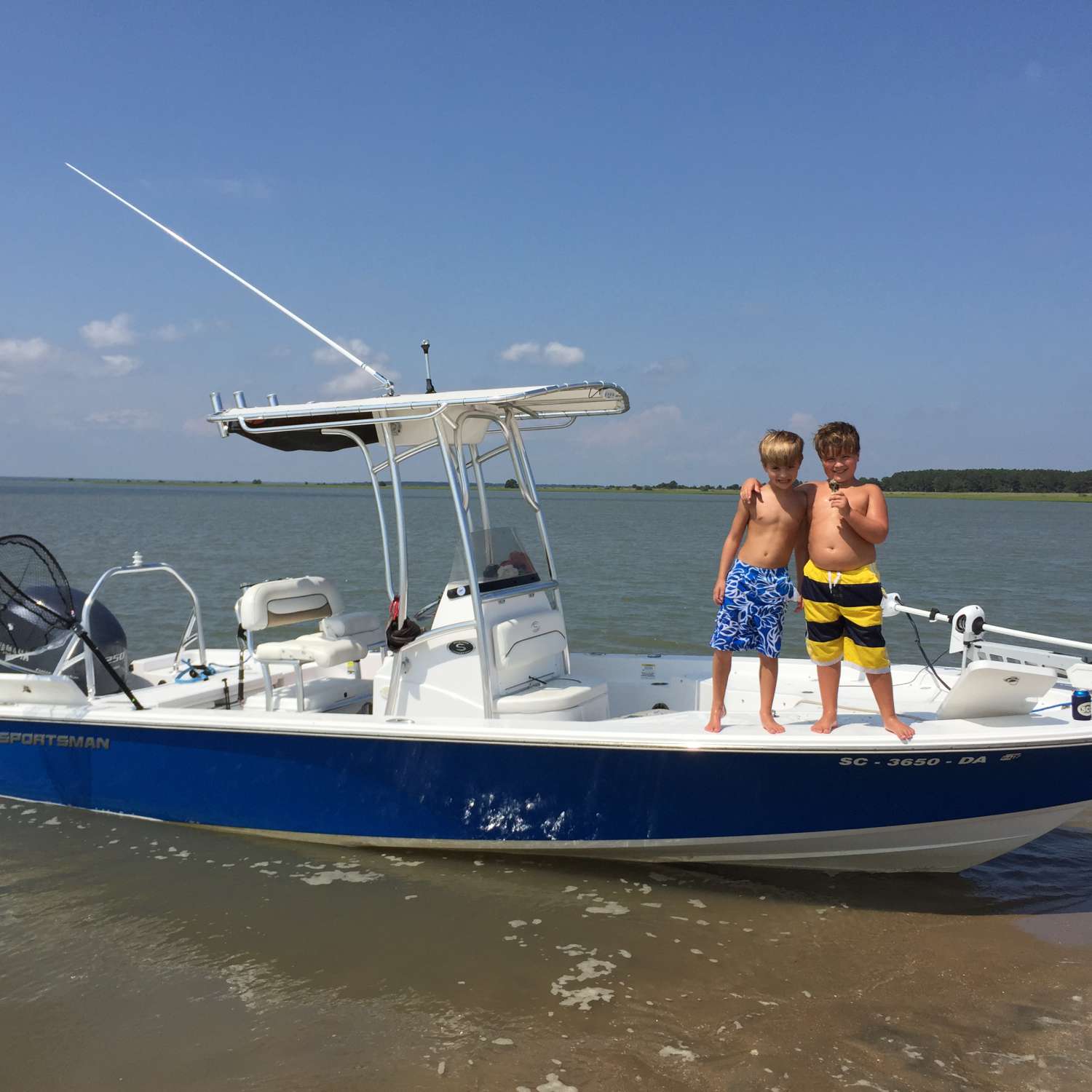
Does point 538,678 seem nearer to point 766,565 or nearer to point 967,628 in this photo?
point 766,565

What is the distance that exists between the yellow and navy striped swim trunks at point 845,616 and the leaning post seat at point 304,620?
9.18 feet

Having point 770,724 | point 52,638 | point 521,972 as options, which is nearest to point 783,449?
point 770,724

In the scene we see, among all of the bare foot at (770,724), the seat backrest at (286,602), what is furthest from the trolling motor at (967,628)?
the seat backrest at (286,602)

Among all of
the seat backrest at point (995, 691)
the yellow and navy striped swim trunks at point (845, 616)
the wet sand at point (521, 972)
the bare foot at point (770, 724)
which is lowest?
the wet sand at point (521, 972)

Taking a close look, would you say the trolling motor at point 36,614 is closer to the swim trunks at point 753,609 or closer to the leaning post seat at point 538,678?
the leaning post seat at point 538,678

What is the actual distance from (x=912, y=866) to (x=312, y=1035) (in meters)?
3.15

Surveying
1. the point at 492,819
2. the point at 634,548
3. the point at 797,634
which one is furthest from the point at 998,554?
the point at 492,819

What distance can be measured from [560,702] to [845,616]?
1594 millimetres

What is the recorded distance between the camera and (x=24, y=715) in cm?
554

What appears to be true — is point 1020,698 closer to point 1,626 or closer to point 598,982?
point 598,982

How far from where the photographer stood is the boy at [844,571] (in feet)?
14.2

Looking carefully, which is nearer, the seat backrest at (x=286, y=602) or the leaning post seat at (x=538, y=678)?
the leaning post seat at (x=538, y=678)

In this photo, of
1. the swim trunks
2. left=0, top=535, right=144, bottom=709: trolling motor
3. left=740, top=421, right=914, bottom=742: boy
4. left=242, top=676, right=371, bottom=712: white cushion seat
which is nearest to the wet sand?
left=242, top=676, right=371, bottom=712: white cushion seat

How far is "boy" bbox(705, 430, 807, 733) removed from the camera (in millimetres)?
4551
